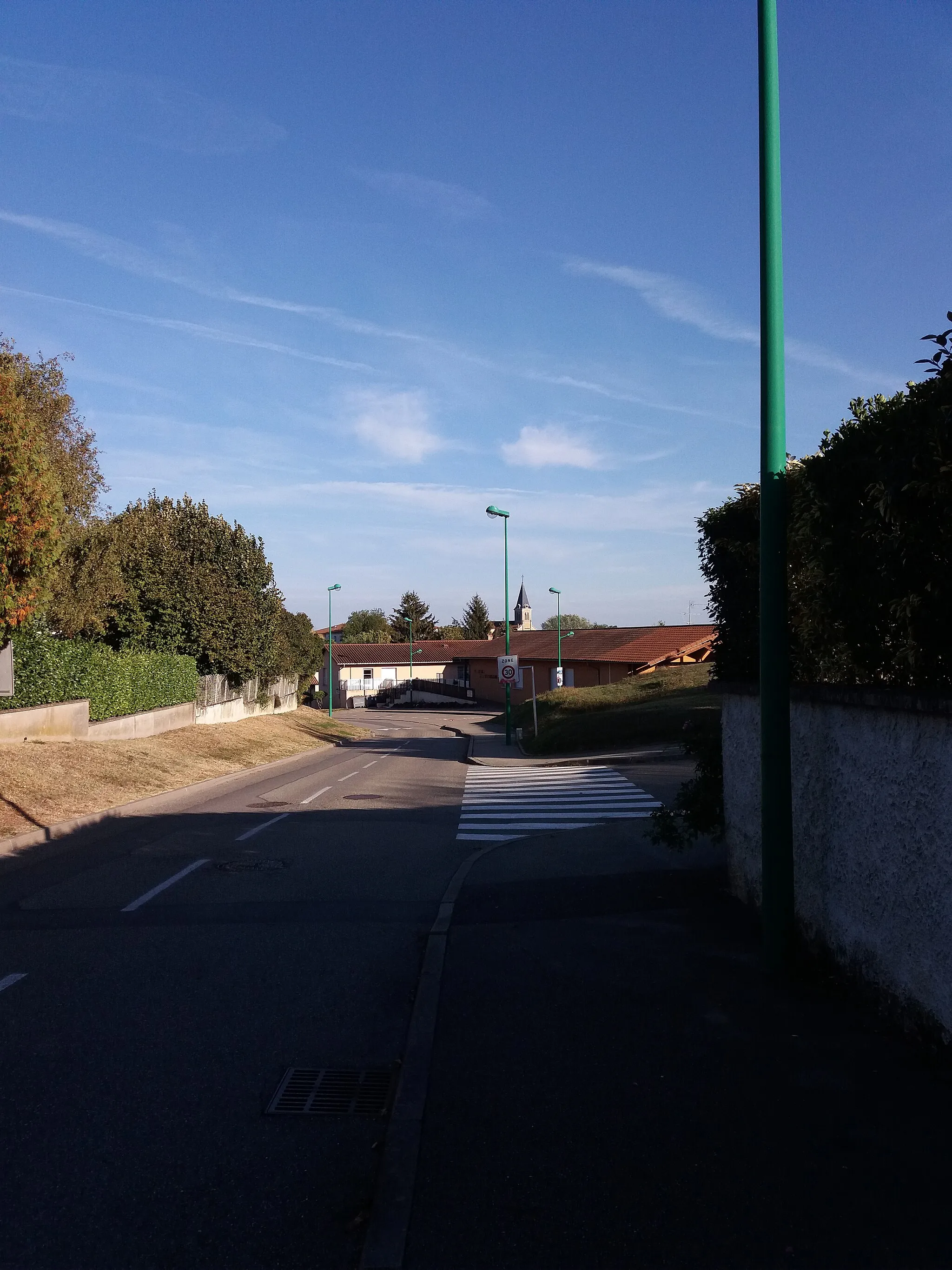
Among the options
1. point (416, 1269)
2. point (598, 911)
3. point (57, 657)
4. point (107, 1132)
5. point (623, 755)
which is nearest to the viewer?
point (416, 1269)

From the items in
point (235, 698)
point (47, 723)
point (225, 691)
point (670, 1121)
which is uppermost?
point (225, 691)

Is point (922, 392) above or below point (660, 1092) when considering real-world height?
above

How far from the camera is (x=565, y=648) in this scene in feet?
234

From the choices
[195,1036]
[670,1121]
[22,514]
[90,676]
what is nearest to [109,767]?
[90,676]

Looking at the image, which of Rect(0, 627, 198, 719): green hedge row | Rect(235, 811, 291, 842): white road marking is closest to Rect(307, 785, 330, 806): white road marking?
Rect(235, 811, 291, 842): white road marking

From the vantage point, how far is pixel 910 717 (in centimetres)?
513

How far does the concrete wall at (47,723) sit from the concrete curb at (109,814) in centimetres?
345

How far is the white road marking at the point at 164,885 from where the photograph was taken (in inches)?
380

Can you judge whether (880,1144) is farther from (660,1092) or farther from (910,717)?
(910,717)

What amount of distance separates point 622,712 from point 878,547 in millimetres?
31565

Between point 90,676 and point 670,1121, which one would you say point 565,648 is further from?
point 670,1121

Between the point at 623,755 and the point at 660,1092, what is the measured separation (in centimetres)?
2382

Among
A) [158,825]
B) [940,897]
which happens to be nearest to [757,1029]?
[940,897]

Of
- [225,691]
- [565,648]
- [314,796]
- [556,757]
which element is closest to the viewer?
[314,796]
